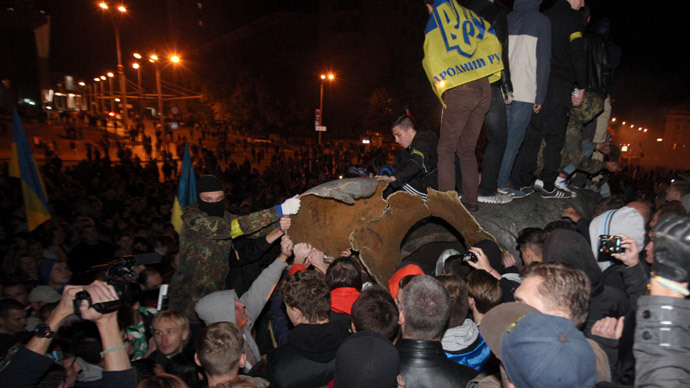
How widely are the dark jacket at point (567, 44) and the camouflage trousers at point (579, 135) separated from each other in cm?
62

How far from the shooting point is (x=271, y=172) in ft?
49.7

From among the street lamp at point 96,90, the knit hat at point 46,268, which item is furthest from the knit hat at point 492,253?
the street lamp at point 96,90

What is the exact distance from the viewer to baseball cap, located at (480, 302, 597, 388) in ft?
4.77

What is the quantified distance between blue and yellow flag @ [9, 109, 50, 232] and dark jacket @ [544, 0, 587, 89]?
27.4 ft

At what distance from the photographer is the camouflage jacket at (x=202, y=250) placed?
3.88 m

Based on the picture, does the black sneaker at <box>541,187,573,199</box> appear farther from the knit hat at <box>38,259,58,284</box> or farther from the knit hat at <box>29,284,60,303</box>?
the knit hat at <box>38,259,58,284</box>

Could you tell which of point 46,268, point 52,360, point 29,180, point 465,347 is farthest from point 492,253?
point 29,180

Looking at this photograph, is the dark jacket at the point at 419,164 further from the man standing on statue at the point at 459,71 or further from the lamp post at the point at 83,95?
the lamp post at the point at 83,95

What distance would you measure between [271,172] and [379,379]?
13742mm

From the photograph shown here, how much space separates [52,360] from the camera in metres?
2.05

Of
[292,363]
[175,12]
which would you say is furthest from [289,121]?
[292,363]

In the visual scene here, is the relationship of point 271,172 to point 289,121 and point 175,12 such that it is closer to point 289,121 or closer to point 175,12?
point 289,121

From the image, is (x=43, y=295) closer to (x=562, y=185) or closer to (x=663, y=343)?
(x=663, y=343)

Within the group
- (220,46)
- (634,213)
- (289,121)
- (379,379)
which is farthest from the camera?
(220,46)
